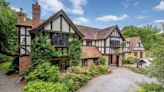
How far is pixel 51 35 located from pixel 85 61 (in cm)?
755

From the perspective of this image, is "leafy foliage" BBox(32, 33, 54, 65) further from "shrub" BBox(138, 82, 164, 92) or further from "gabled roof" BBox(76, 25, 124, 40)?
"gabled roof" BBox(76, 25, 124, 40)

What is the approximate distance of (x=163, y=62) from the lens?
9102 millimetres

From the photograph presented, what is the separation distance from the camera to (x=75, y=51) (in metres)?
18.9

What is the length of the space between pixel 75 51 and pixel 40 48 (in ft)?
16.4

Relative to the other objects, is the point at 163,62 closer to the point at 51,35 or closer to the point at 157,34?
the point at 157,34

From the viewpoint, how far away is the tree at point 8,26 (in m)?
14.2

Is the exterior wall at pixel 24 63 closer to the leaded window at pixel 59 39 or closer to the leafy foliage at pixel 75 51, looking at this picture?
the leaded window at pixel 59 39

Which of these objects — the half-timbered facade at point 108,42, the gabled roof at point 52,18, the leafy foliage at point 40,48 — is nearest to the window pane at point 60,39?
the leafy foliage at point 40,48

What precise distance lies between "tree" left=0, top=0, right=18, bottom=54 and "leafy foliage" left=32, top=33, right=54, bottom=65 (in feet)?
10.6

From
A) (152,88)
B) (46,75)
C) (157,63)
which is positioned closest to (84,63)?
(46,75)

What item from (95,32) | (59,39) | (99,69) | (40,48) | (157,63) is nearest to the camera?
(157,63)

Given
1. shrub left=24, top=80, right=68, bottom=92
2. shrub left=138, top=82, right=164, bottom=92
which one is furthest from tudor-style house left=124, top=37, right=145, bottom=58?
shrub left=24, top=80, right=68, bottom=92

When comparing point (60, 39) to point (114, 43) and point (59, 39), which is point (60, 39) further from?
point (114, 43)

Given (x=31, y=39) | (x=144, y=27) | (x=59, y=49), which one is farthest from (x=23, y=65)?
(x=144, y=27)
